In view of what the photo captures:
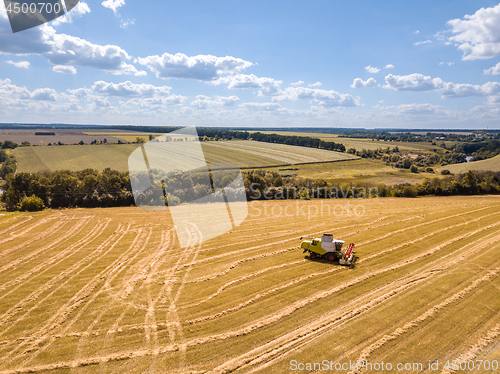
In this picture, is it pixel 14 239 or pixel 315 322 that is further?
pixel 14 239

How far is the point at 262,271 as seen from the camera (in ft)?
54.9

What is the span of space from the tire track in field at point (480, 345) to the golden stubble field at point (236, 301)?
49mm

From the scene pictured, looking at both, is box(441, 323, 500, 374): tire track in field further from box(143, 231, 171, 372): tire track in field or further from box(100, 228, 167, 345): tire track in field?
box(100, 228, 167, 345): tire track in field

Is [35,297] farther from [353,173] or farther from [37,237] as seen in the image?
[353,173]

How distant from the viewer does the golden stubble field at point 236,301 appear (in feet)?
32.9

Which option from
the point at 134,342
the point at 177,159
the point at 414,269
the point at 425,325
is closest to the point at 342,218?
the point at 414,269

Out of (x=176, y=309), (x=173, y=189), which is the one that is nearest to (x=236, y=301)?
(x=176, y=309)

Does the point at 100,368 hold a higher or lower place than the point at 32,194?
lower

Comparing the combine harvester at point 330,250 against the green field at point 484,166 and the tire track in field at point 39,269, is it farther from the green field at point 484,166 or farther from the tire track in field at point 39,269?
the green field at point 484,166

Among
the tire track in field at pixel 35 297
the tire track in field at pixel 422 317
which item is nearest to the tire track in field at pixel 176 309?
the tire track in field at pixel 422 317

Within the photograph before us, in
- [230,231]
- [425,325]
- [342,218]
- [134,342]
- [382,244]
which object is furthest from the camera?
[342,218]

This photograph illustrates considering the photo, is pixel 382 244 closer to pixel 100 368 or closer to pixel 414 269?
pixel 414 269

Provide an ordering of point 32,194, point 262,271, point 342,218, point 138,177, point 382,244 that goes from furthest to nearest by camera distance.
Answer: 1. point 138,177
2. point 32,194
3. point 342,218
4. point 382,244
5. point 262,271

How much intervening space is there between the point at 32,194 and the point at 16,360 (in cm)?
3328
